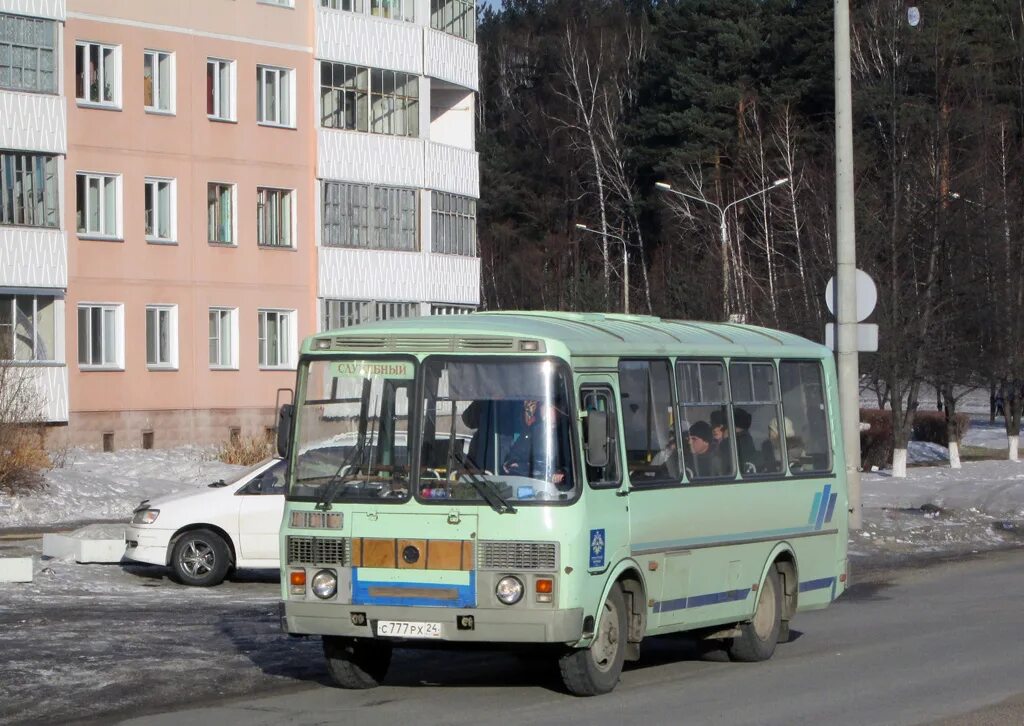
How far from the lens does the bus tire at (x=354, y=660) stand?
11.1 meters

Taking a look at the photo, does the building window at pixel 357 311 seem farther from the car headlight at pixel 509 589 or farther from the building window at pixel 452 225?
the car headlight at pixel 509 589

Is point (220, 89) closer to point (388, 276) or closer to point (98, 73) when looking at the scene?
point (98, 73)

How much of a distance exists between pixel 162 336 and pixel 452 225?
961cm

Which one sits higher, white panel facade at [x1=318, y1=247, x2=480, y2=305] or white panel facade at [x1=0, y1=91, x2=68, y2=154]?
white panel facade at [x1=0, y1=91, x2=68, y2=154]

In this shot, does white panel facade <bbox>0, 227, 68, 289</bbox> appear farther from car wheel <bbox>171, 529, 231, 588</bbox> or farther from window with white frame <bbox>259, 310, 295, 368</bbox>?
car wheel <bbox>171, 529, 231, 588</bbox>

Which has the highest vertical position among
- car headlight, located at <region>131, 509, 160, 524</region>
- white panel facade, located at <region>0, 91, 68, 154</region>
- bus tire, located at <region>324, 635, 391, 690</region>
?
white panel facade, located at <region>0, 91, 68, 154</region>

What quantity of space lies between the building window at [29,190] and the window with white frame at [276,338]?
698 cm

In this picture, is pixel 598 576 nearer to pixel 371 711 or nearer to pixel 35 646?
pixel 371 711

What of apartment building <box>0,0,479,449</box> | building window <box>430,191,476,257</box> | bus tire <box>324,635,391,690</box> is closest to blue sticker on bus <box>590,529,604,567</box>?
bus tire <box>324,635,391,690</box>

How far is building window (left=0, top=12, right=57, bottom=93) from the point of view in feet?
131

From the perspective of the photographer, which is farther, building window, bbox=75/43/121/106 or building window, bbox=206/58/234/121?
building window, bbox=206/58/234/121

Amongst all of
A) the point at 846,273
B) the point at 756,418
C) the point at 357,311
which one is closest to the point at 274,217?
the point at 357,311

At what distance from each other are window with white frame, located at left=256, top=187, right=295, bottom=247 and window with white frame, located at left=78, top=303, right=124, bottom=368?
4.83 m

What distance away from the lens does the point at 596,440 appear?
10.6 metres
